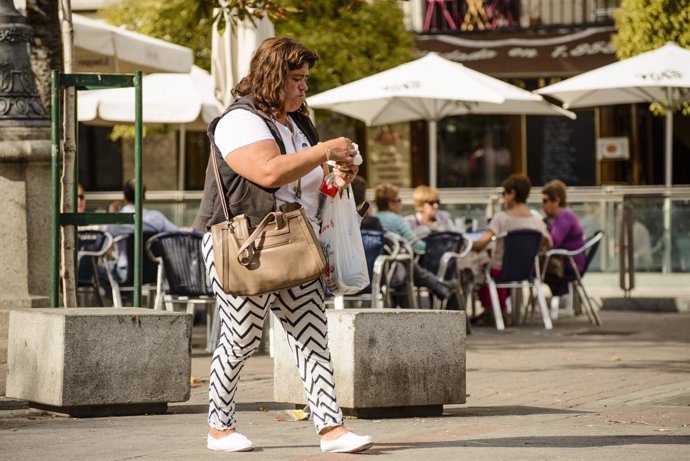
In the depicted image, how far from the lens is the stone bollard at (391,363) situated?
24.5 feet

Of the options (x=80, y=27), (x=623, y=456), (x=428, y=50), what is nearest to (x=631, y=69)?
(x=80, y=27)

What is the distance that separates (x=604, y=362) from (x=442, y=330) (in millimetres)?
3370

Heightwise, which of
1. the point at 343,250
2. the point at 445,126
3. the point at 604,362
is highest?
the point at 445,126

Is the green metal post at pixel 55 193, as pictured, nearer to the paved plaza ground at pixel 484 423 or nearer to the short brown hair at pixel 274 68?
the paved plaza ground at pixel 484 423

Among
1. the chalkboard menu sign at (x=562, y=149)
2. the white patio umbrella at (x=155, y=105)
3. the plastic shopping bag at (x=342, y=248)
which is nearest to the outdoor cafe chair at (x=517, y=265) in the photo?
the white patio umbrella at (x=155, y=105)

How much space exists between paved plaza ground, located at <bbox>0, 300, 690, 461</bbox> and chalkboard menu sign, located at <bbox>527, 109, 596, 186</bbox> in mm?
16758

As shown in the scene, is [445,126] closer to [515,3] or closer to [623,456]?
[515,3]

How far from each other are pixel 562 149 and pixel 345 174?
878 inches

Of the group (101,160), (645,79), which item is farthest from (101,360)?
(101,160)

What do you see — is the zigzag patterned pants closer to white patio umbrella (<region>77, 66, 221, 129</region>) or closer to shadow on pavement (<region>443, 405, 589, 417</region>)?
shadow on pavement (<region>443, 405, 589, 417</region>)

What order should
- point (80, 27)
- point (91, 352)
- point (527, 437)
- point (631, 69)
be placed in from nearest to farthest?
point (527, 437)
point (91, 352)
point (80, 27)
point (631, 69)

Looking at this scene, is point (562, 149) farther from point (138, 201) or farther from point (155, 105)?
point (138, 201)

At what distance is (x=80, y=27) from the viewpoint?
14.8 meters

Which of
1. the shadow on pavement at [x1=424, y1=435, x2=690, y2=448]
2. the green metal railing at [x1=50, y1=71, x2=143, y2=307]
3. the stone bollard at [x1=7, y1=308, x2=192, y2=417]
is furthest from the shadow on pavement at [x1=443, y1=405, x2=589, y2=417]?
the green metal railing at [x1=50, y1=71, x2=143, y2=307]
